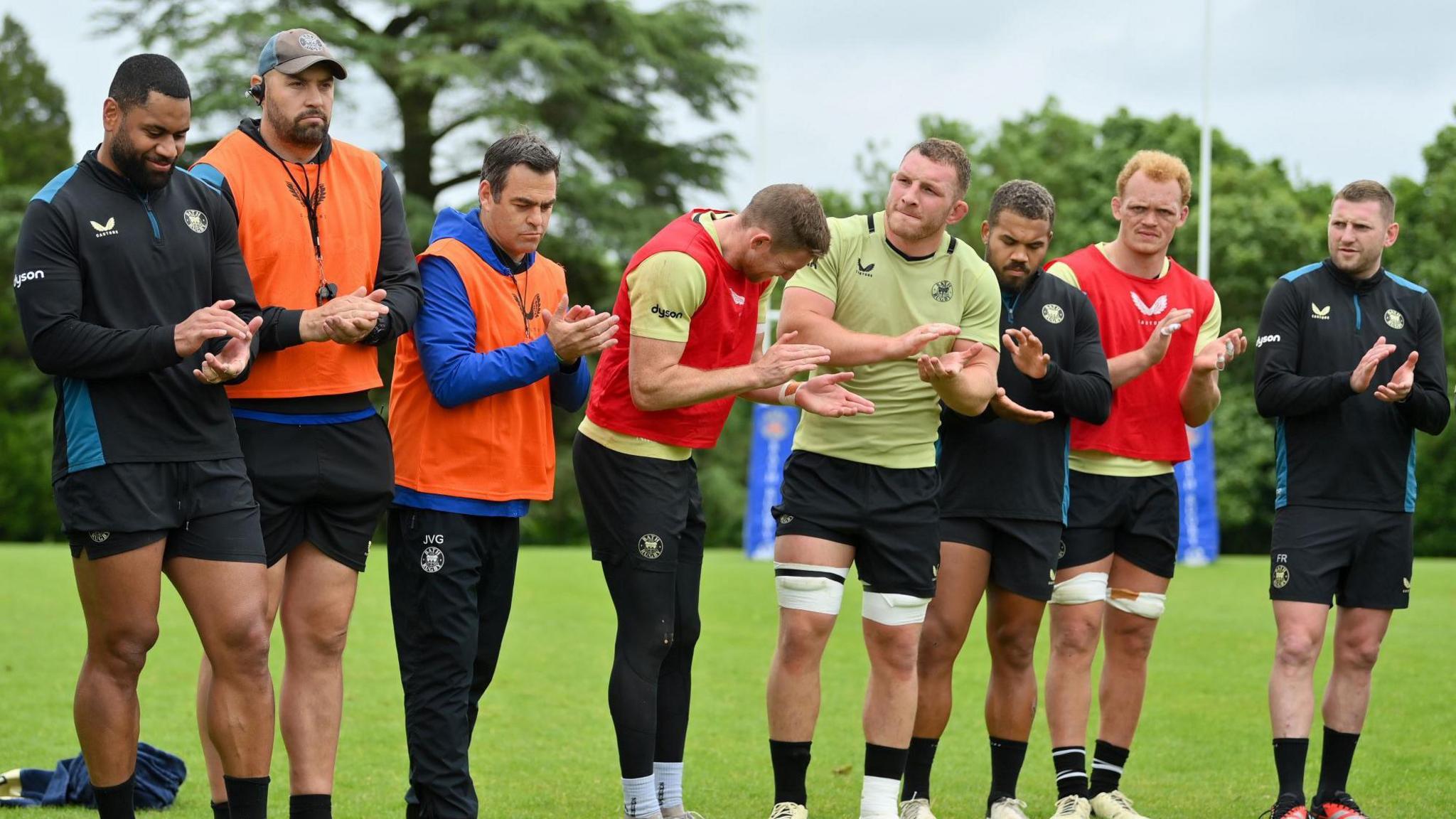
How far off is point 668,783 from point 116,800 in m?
2.00

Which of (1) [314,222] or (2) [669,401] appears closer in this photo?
(1) [314,222]

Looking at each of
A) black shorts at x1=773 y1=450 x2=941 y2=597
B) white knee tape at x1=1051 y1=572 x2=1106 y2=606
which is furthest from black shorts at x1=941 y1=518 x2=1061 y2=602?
black shorts at x1=773 y1=450 x2=941 y2=597

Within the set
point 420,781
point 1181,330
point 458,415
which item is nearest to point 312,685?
point 420,781

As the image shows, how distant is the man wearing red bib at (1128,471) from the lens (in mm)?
6484

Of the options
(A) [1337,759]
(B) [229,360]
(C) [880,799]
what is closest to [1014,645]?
(C) [880,799]

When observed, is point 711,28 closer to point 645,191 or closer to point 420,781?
point 645,191

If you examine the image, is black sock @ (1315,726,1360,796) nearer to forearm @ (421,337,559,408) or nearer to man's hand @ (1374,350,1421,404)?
man's hand @ (1374,350,1421,404)

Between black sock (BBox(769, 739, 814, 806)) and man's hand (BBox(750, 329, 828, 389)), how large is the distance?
1.44 meters

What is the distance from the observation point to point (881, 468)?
18.9ft

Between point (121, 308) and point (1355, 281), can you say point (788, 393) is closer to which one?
point (121, 308)

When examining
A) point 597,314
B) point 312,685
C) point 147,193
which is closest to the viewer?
point 147,193

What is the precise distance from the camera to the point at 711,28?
33750 mm

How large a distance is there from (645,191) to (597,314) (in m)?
28.9

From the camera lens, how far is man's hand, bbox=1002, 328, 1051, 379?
5.94m
